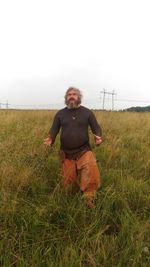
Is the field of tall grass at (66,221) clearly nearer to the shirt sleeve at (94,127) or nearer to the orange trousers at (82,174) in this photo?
the orange trousers at (82,174)

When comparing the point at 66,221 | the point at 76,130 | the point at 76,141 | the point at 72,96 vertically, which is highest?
the point at 72,96

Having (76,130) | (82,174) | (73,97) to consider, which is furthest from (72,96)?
(82,174)

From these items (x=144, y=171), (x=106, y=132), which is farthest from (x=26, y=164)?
(x=106, y=132)

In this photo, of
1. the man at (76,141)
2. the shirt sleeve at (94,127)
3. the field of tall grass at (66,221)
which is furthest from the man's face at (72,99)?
the field of tall grass at (66,221)

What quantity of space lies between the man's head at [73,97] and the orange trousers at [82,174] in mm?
791

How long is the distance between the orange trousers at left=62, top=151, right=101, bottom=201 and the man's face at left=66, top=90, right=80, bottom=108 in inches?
30.8

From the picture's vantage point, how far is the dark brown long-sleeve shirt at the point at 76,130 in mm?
5105

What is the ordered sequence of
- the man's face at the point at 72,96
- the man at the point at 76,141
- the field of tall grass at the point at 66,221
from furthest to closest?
the man's face at the point at 72,96 < the man at the point at 76,141 < the field of tall grass at the point at 66,221

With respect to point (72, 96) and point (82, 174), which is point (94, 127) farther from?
point (82, 174)

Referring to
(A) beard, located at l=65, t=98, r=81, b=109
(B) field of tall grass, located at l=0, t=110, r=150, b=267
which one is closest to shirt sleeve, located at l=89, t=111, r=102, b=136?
(A) beard, located at l=65, t=98, r=81, b=109

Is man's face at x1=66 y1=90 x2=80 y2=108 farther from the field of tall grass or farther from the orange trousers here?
the field of tall grass

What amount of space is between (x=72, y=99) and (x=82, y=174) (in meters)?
1.18

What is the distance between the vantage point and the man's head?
5222mm

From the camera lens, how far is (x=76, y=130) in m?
5.13
